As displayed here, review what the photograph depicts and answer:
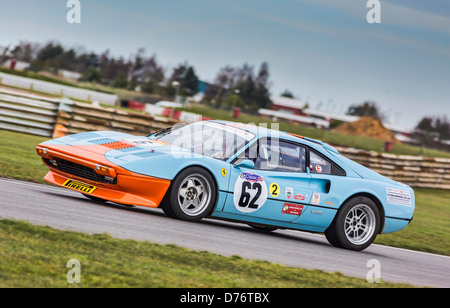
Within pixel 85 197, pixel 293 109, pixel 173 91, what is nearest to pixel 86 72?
pixel 173 91

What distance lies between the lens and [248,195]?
24.5 feet

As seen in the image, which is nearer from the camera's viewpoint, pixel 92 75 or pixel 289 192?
pixel 289 192

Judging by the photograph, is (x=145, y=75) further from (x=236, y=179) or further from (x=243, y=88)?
(x=236, y=179)

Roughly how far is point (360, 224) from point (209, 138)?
2380mm

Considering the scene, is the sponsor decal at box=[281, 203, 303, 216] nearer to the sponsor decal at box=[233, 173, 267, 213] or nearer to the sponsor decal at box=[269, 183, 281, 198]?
the sponsor decal at box=[269, 183, 281, 198]

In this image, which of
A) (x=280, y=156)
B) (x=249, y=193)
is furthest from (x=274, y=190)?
(x=280, y=156)

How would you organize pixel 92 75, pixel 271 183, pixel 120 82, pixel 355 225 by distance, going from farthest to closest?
pixel 120 82 → pixel 92 75 → pixel 355 225 → pixel 271 183

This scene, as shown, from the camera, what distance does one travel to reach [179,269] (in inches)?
198

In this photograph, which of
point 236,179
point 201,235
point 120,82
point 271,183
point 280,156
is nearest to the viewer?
point 201,235

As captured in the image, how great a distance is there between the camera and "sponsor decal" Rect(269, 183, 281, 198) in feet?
25.0

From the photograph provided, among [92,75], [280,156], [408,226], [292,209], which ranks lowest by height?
[408,226]

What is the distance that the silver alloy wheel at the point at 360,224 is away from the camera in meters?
8.30
